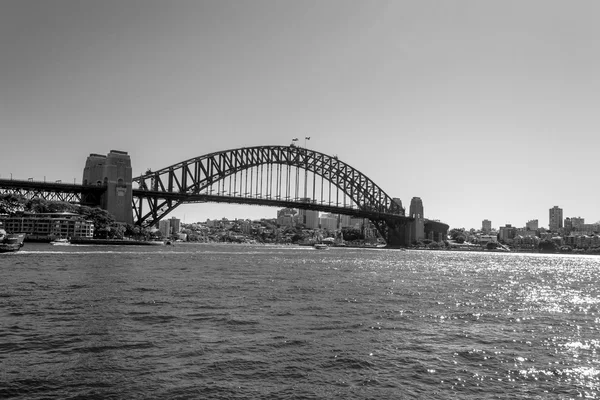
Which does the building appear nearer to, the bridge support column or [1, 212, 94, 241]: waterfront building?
the bridge support column

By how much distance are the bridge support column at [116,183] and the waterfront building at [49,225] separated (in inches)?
231

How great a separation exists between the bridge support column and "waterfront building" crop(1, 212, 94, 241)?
231 inches

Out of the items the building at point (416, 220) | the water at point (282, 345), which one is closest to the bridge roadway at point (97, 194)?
the building at point (416, 220)

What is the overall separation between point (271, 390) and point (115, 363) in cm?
417

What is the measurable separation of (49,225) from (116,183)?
1545cm

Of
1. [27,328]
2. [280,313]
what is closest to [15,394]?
[27,328]

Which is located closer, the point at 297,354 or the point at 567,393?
the point at 567,393

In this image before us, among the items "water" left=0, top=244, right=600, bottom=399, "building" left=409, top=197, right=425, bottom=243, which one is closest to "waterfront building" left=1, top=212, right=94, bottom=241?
"water" left=0, top=244, right=600, bottom=399

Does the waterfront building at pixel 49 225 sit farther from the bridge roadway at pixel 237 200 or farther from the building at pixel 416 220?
the building at pixel 416 220

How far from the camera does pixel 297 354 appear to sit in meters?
14.6

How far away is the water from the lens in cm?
1173

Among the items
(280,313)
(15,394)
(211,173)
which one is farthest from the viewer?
(211,173)

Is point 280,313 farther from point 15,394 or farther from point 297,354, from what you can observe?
point 15,394

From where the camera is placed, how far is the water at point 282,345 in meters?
11.7
